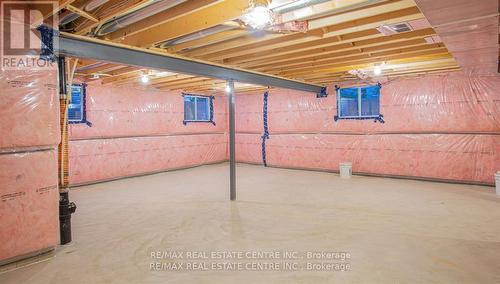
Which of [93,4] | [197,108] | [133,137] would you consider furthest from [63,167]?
[197,108]

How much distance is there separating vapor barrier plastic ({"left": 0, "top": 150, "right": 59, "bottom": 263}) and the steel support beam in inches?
44.2

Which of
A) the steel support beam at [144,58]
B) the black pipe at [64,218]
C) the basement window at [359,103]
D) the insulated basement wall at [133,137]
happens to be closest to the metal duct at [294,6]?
the steel support beam at [144,58]

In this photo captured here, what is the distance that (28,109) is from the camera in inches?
108

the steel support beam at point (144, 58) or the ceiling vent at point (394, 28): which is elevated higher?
the ceiling vent at point (394, 28)

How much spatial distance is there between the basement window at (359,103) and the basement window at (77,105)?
6.07 metres

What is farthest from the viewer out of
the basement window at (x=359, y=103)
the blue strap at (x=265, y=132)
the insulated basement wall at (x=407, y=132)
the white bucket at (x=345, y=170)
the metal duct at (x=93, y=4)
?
the blue strap at (x=265, y=132)

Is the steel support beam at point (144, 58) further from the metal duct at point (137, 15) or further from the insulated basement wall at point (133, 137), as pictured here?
the insulated basement wall at point (133, 137)

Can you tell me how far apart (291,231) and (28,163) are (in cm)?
280

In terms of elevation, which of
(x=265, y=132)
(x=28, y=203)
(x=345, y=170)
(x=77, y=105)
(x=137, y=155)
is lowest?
(x=345, y=170)

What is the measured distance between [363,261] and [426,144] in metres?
4.73

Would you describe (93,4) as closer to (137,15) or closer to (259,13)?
(137,15)

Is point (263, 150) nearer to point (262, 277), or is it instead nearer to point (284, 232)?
point (284, 232)

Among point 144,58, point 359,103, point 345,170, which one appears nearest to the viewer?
point 144,58

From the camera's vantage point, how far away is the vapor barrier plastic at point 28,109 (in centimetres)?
262
